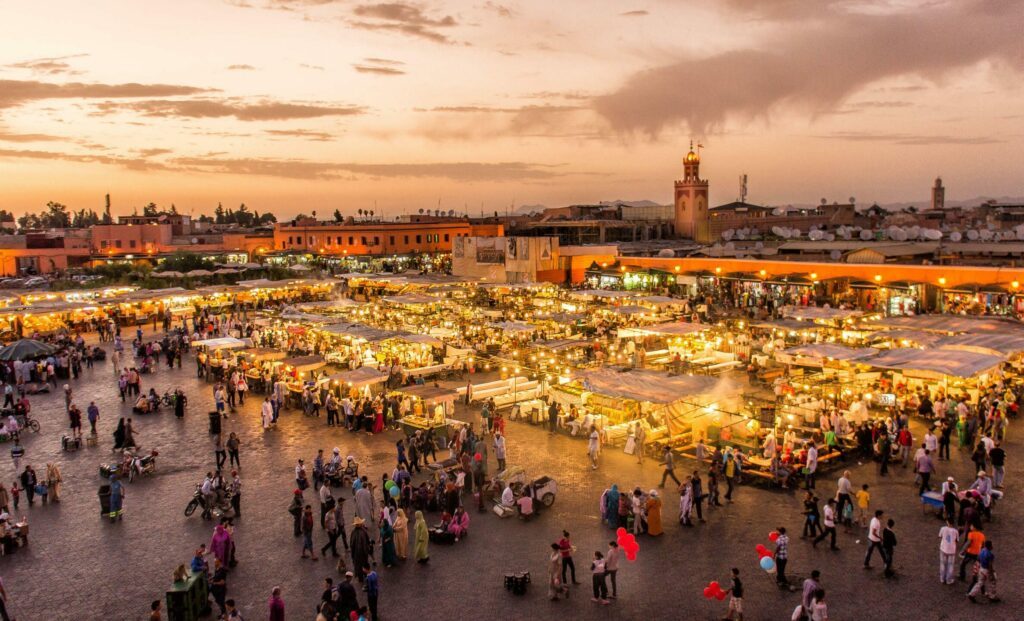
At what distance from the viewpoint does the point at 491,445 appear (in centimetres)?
1556

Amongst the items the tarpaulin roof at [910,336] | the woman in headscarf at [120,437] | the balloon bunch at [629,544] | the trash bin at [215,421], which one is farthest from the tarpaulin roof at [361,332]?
the tarpaulin roof at [910,336]

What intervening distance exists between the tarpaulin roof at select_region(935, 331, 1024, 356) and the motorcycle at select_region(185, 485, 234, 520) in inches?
641

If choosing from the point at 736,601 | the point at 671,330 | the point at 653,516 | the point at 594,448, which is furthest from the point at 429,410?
the point at 736,601

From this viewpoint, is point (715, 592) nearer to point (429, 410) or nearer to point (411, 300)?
point (429, 410)

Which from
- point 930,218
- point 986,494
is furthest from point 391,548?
point 930,218

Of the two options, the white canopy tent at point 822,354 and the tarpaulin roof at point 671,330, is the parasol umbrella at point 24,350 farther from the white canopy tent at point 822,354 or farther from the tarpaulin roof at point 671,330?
the white canopy tent at point 822,354

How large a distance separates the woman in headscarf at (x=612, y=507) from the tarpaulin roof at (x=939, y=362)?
851cm

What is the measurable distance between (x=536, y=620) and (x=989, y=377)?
46.7 feet

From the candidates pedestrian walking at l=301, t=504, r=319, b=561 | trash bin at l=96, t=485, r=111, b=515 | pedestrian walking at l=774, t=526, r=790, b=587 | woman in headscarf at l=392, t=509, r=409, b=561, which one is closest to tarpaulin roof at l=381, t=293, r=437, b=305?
trash bin at l=96, t=485, r=111, b=515

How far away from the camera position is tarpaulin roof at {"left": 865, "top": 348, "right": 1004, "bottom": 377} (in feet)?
51.0

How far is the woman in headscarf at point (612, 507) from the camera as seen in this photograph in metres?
11.1

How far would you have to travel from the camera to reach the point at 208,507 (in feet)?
39.3

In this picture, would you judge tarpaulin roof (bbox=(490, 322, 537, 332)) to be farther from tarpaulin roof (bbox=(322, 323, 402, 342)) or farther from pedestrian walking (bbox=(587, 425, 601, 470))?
pedestrian walking (bbox=(587, 425, 601, 470))

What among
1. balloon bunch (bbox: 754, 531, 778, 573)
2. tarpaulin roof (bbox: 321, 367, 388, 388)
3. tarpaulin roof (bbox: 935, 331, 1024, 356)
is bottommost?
balloon bunch (bbox: 754, 531, 778, 573)
